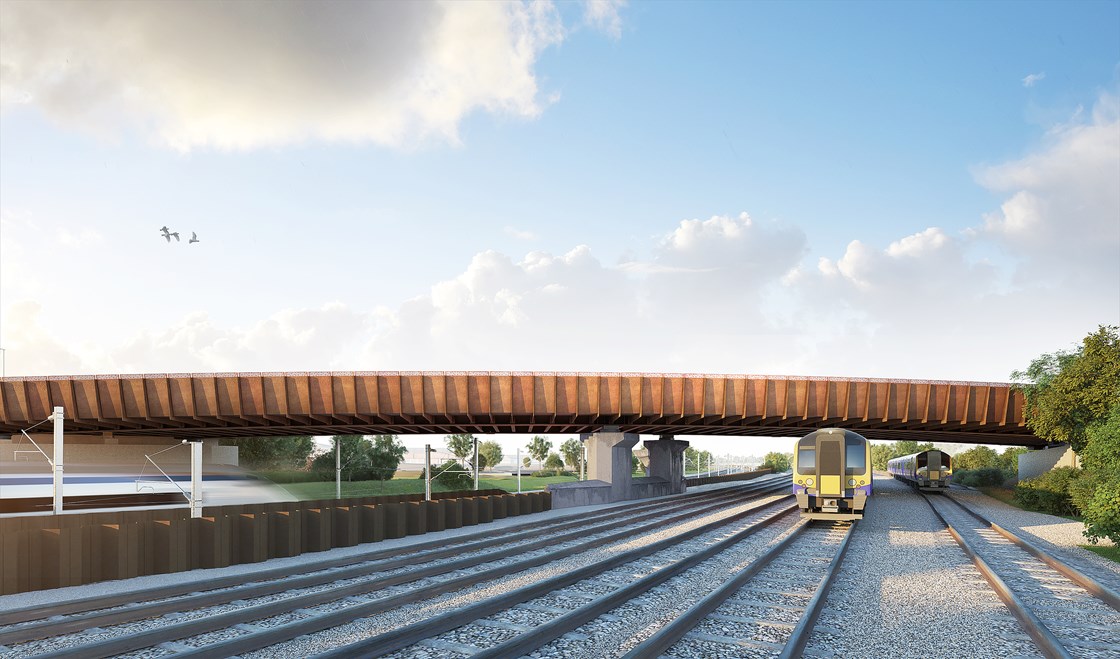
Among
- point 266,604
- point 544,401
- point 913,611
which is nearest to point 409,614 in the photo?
point 266,604

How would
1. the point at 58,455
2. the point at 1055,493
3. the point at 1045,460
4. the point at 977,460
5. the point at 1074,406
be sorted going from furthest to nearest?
the point at 977,460 → the point at 1045,460 → the point at 1074,406 → the point at 1055,493 → the point at 58,455

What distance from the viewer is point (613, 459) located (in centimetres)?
4594

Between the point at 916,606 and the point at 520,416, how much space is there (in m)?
38.5

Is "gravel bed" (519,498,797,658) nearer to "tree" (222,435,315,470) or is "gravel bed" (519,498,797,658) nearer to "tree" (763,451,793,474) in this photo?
"tree" (222,435,315,470)

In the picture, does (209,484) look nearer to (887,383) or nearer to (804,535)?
(804,535)

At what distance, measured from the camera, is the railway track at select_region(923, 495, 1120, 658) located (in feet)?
32.6

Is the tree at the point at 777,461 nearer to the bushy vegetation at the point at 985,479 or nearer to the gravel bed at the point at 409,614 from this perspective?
the bushy vegetation at the point at 985,479

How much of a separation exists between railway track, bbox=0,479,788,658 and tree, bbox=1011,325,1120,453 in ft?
94.6

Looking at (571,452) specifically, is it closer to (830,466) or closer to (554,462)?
(554,462)

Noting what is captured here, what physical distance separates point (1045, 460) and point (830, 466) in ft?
120

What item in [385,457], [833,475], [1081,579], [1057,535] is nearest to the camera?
[1081,579]

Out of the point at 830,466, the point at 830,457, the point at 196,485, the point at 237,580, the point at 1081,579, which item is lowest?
the point at 1081,579

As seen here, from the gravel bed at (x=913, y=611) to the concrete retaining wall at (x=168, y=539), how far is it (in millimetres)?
11718

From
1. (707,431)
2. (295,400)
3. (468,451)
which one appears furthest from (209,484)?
(468,451)
